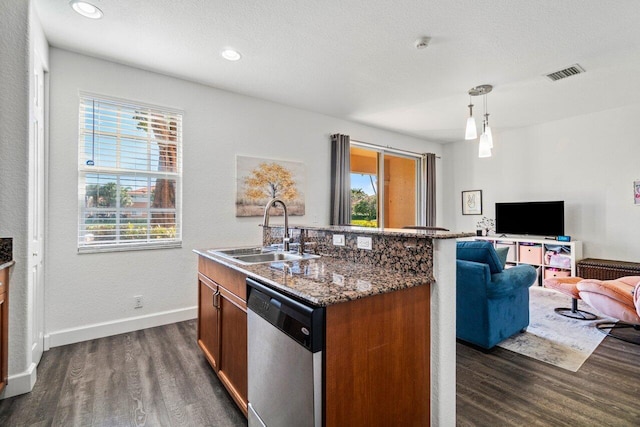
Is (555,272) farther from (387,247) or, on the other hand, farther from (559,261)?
(387,247)

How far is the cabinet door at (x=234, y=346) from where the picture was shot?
5.78ft

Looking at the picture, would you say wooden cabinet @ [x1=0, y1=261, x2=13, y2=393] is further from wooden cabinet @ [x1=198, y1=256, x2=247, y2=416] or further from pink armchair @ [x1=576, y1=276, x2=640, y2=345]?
pink armchair @ [x1=576, y1=276, x2=640, y2=345]

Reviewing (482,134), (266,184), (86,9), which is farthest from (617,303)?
(86,9)

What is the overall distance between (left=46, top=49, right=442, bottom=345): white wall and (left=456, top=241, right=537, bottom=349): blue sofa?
2.33 metres

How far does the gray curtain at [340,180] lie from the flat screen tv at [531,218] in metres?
2.83

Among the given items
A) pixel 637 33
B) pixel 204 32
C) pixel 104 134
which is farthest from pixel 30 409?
pixel 637 33

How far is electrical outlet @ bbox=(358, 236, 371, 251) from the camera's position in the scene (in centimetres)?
184

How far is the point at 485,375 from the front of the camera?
2287 millimetres

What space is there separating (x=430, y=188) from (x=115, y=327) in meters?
5.52

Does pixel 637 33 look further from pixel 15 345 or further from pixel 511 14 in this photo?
pixel 15 345

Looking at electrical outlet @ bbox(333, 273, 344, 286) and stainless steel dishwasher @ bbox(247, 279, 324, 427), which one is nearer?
stainless steel dishwasher @ bbox(247, 279, 324, 427)

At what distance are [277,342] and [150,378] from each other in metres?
1.46

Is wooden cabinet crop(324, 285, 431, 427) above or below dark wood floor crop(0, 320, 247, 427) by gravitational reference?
above

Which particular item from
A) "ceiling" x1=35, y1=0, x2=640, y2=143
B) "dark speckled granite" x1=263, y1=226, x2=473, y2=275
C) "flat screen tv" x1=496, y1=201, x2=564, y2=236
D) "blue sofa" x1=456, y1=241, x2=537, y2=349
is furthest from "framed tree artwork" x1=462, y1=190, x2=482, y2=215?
"dark speckled granite" x1=263, y1=226, x2=473, y2=275
